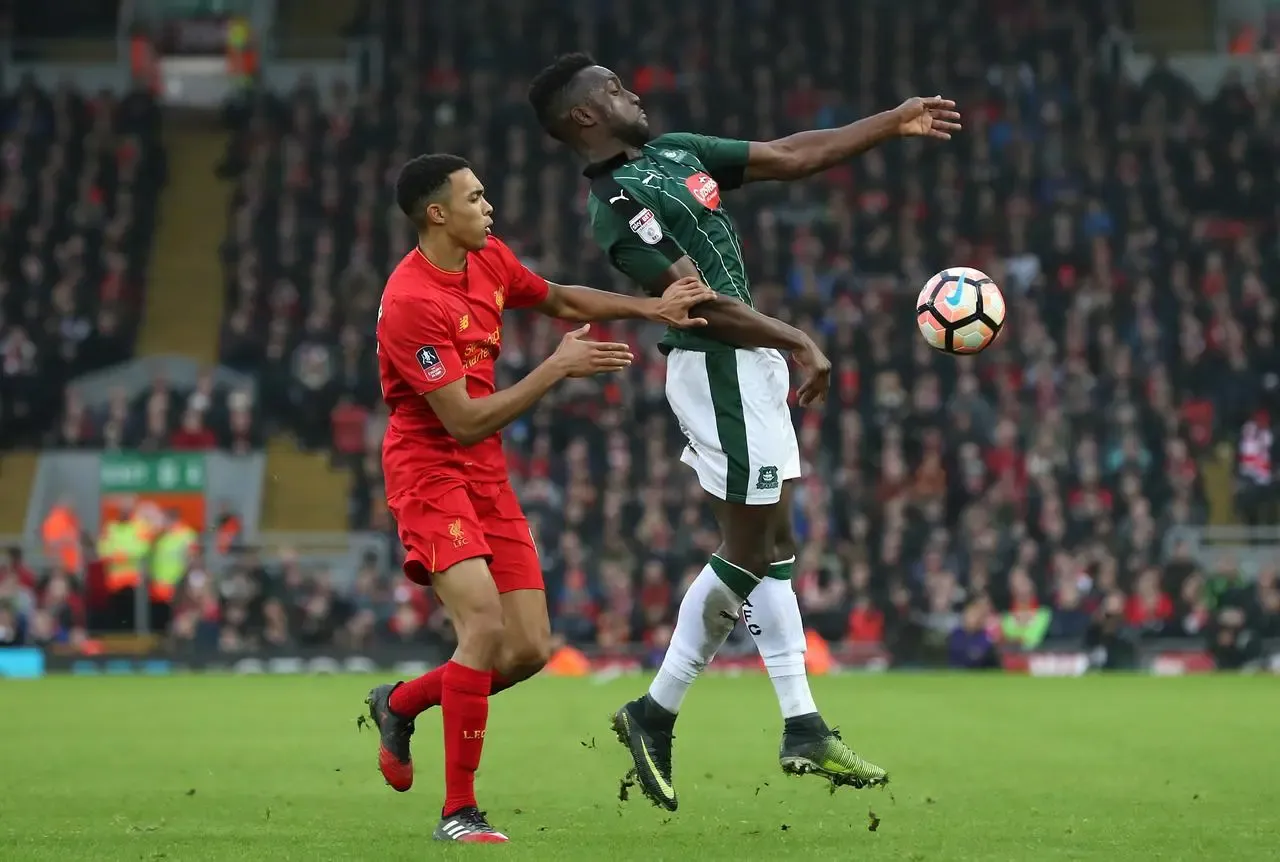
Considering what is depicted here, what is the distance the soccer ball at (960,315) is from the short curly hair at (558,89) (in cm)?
161

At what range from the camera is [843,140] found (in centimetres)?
750

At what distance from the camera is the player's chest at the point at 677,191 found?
24.6 feet

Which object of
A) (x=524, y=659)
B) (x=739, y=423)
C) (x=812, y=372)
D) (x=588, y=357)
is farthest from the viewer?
(x=739, y=423)

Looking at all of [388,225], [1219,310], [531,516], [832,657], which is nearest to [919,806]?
[832,657]

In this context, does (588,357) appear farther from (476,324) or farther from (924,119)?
(924,119)

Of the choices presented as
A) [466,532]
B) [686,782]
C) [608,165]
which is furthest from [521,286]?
[686,782]

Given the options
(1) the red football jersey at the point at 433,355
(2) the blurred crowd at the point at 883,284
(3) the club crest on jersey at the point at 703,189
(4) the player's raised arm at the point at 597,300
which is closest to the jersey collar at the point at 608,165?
(3) the club crest on jersey at the point at 703,189

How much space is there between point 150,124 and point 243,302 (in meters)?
4.47

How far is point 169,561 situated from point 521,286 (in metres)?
14.2

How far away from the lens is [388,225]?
984 inches

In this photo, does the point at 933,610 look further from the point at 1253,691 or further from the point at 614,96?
the point at 614,96

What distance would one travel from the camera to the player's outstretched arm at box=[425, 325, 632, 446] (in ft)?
21.9

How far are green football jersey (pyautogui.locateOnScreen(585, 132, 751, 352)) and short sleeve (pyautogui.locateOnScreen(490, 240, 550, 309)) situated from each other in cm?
34

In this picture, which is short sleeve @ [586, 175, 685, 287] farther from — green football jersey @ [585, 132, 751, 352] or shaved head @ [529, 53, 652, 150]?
shaved head @ [529, 53, 652, 150]
